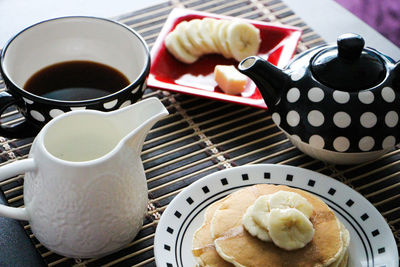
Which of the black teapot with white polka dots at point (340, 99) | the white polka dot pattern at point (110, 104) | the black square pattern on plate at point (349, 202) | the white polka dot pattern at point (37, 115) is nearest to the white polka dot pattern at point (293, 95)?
the black teapot with white polka dots at point (340, 99)

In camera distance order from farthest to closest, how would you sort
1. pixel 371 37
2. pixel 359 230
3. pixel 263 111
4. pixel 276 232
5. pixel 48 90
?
pixel 371 37
pixel 263 111
pixel 48 90
pixel 359 230
pixel 276 232

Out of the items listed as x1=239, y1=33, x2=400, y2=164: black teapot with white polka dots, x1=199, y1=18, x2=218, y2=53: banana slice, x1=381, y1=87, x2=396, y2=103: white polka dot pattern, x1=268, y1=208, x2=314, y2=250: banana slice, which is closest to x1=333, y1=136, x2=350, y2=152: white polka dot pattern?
x1=239, y1=33, x2=400, y2=164: black teapot with white polka dots

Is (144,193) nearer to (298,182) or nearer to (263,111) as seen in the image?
(298,182)

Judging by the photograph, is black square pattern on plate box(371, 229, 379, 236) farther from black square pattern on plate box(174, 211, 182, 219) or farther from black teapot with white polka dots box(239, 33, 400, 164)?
black square pattern on plate box(174, 211, 182, 219)

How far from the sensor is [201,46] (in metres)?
1.40

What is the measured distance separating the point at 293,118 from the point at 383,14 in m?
1.10

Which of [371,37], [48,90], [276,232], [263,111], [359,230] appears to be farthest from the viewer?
[371,37]

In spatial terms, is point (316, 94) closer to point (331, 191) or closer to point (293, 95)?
point (293, 95)

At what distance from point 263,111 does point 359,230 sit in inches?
16.1

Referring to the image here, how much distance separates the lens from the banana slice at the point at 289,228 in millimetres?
862

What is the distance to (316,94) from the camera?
105 cm

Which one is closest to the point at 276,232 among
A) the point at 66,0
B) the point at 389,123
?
the point at 389,123

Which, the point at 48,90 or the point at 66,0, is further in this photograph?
the point at 66,0

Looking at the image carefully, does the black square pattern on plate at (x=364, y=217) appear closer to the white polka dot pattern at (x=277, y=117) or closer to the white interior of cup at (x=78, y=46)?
the white polka dot pattern at (x=277, y=117)
